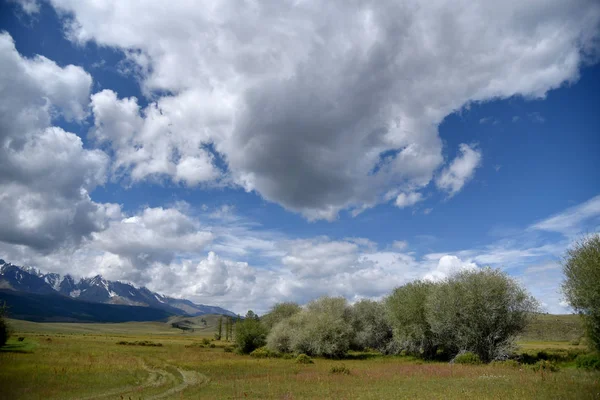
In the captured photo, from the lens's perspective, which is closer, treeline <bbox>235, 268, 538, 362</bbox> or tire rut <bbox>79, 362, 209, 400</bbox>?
tire rut <bbox>79, 362, 209, 400</bbox>

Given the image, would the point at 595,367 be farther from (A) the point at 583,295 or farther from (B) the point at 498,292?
(B) the point at 498,292

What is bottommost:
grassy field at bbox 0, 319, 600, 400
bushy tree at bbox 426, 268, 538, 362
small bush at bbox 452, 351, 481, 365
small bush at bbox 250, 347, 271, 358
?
small bush at bbox 250, 347, 271, 358

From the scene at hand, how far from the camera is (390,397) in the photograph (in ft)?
83.8

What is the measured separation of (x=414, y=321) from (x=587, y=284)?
32.1 meters

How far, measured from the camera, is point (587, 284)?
4034cm

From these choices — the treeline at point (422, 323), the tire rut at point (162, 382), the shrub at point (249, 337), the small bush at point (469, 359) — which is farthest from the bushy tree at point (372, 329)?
the tire rut at point (162, 382)

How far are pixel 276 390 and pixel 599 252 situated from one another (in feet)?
130

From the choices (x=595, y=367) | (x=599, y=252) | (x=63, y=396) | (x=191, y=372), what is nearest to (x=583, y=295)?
(x=599, y=252)

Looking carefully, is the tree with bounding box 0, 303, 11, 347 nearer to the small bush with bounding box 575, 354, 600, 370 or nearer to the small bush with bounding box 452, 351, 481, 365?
the small bush with bounding box 452, 351, 481, 365

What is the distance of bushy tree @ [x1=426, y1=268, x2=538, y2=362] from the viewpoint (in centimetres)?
5359

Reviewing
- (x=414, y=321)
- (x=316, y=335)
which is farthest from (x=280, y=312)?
(x=414, y=321)

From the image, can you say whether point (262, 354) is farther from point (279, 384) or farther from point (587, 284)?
point (587, 284)

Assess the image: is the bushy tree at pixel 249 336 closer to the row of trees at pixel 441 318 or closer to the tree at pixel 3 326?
the row of trees at pixel 441 318

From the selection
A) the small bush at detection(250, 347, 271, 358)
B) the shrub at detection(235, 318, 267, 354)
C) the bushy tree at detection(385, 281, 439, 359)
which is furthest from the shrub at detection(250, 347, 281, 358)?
the bushy tree at detection(385, 281, 439, 359)
